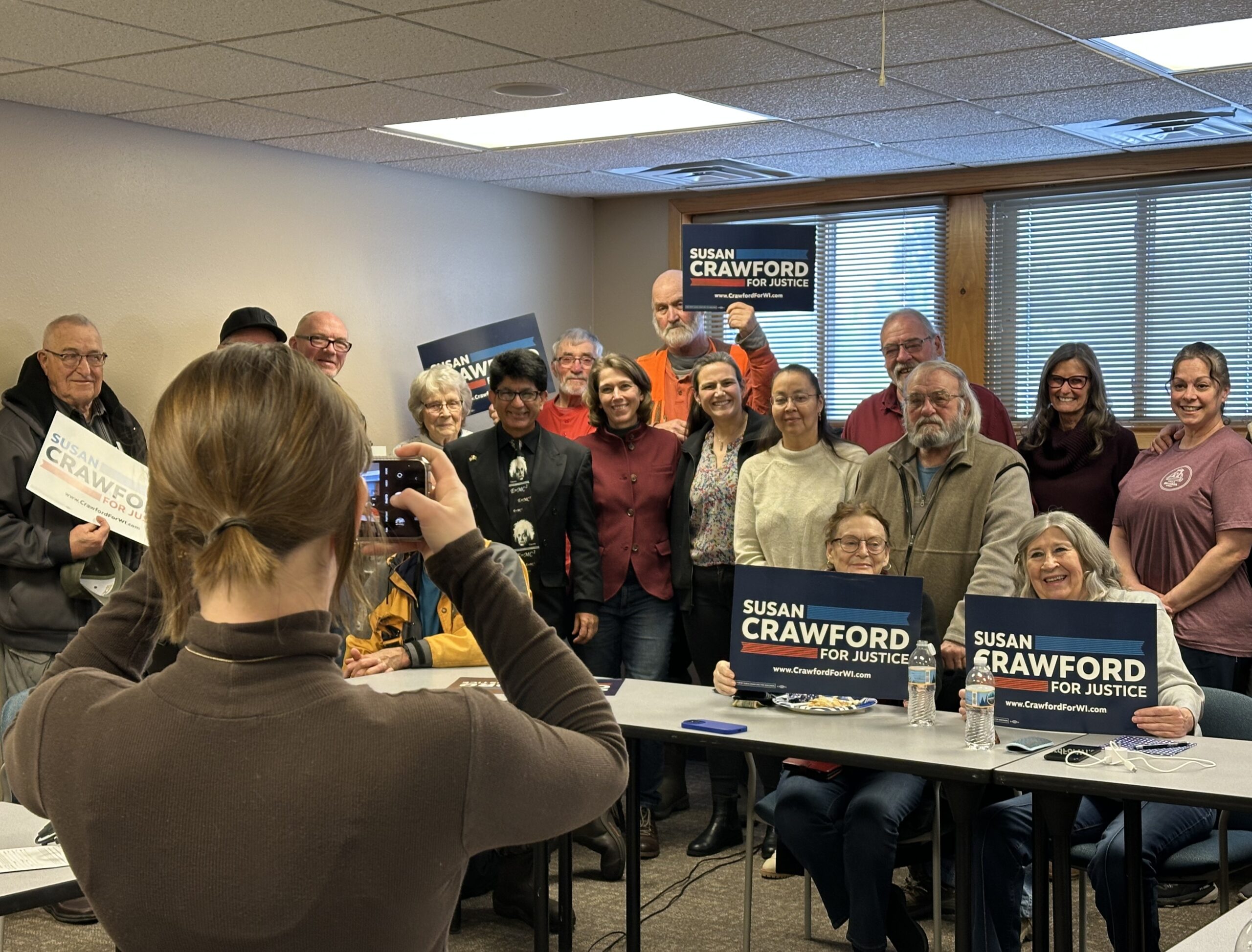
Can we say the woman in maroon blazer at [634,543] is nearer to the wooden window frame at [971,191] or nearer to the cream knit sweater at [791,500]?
the cream knit sweater at [791,500]

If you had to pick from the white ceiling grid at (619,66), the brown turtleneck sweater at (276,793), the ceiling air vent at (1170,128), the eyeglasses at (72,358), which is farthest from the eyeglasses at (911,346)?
the brown turtleneck sweater at (276,793)

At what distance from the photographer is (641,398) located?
514 cm

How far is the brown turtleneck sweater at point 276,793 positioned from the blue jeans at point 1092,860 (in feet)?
7.82

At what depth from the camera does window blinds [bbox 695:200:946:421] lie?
7105 millimetres

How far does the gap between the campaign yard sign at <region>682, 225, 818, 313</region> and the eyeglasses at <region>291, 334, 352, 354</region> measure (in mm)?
1506

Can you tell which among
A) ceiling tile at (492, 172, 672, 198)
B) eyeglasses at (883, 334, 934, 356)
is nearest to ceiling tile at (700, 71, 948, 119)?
eyeglasses at (883, 334, 934, 356)

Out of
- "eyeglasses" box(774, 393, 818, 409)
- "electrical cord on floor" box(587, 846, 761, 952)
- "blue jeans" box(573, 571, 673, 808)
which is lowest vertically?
"electrical cord on floor" box(587, 846, 761, 952)

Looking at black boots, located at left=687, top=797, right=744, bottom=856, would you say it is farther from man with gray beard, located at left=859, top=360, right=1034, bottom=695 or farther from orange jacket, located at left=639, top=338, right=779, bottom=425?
orange jacket, located at left=639, top=338, right=779, bottom=425

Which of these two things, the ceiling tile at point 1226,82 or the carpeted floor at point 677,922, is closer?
the carpeted floor at point 677,922

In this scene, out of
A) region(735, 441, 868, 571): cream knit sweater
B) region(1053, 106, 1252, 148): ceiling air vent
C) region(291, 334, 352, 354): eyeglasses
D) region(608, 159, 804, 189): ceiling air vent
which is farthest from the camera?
region(608, 159, 804, 189): ceiling air vent

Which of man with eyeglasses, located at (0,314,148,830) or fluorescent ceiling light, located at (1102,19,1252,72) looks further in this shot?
man with eyeglasses, located at (0,314,148,830)

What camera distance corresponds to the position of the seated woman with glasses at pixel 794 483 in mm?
4602

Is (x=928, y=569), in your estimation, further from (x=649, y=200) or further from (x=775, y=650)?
(x=649, y=200)

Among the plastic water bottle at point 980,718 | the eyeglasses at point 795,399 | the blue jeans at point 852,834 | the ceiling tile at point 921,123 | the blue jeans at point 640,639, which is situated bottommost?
the blue jeans at point 852,834
